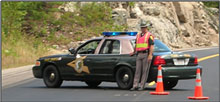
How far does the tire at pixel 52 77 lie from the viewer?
56.3 feet

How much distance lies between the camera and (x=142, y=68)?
15352mm

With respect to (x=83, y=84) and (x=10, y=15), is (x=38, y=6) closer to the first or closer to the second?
(x=10, y=15)

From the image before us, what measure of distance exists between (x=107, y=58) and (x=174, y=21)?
4188 centimetres

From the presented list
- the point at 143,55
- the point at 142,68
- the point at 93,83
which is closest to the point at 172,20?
the point at 93,83

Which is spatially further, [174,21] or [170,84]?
[174,21]

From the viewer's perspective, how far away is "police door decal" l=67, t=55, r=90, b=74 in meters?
16.6

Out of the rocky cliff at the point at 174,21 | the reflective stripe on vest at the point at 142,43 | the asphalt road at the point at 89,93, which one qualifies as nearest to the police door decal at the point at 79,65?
the asphalt road at the point at 89,93

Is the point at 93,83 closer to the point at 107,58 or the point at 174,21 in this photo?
the point at 107,58

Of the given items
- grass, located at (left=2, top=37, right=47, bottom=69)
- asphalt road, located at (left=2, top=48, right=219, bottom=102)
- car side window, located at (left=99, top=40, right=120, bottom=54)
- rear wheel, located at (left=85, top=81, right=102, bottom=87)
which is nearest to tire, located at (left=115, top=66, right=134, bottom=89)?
asphalt road, located at (left=2, top=48, right=219, bottom=102)

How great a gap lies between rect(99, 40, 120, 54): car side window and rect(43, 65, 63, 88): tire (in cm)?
143

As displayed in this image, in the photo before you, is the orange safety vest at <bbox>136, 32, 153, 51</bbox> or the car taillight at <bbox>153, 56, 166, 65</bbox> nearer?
the car taillight at <bbox>153, 56, 166, 65</bbox>

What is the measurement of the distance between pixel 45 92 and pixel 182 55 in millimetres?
3272

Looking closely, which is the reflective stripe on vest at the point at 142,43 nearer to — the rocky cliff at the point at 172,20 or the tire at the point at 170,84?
the tire at the point at 170,84

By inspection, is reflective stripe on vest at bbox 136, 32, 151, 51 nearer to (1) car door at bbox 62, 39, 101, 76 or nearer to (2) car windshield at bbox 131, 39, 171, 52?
(2) car windshield at bbox 131, 39, 171, 52
